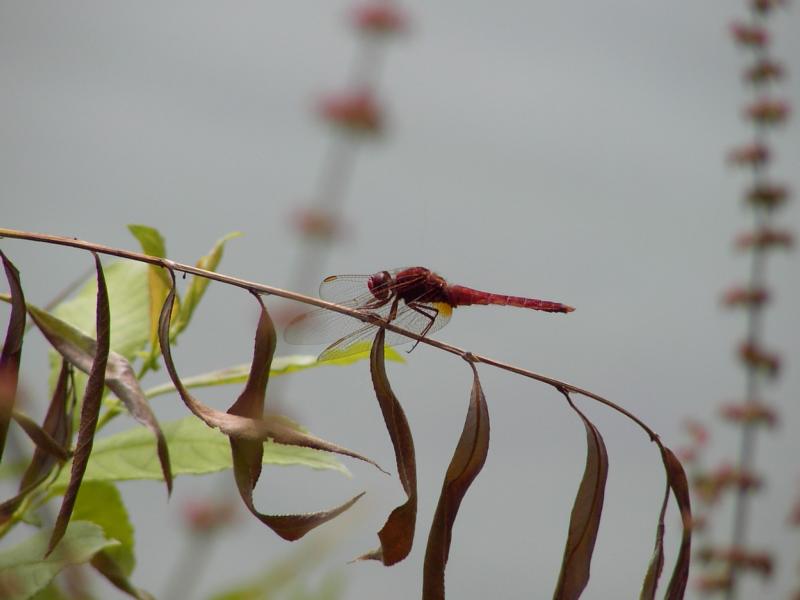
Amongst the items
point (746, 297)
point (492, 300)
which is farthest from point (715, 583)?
point (492, 300)

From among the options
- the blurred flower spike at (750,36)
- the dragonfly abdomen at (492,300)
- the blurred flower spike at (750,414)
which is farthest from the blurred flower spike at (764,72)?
the dragonfly abdomen at (492,300)

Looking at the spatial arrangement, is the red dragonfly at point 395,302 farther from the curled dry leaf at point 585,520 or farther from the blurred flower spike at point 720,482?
the blurred flower spike at point 720,482

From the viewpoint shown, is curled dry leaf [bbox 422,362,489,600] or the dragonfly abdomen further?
the dragonfly abdomen

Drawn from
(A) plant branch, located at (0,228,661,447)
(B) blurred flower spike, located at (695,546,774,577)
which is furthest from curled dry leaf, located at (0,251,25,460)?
(B) blurred flower spike, located at (695,546,774,577)

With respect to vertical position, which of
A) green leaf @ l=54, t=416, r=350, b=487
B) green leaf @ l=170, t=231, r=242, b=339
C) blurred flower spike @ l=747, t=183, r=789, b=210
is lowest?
green leaf @ l=54, t=416, r=350, b=487

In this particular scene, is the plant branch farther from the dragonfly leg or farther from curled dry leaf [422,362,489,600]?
the dragonfly leg

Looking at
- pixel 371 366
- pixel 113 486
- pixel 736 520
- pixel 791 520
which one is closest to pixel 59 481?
pixel 113 486

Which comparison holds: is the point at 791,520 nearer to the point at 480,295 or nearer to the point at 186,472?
the point at 480,295
